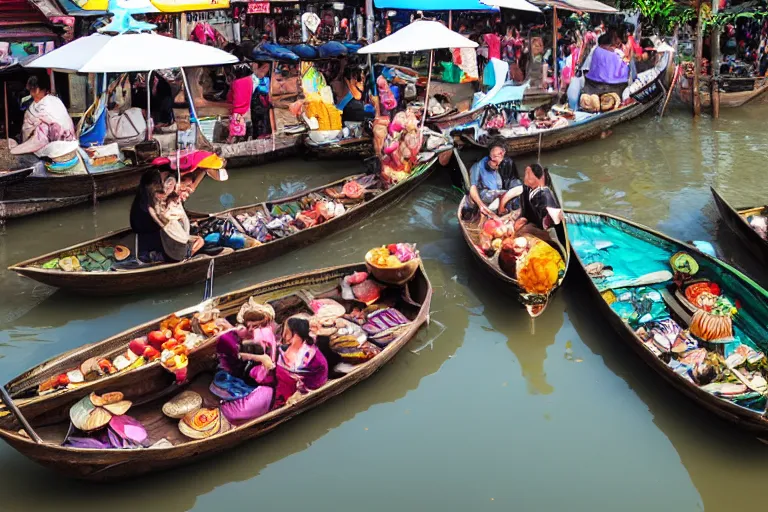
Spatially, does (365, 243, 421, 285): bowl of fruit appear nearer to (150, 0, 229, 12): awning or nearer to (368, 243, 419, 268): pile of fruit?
(368, 243, 419, 268): pile of fruit

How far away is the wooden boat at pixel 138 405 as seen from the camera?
496cm

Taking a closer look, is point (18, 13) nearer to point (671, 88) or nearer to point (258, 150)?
point (258, 150)

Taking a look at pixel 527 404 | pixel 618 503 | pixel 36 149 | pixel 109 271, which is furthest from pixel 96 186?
pixel 618 503

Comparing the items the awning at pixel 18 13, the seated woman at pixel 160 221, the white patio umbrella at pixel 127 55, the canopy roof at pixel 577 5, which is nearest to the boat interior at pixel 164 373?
the seated woman at pixel 160 221

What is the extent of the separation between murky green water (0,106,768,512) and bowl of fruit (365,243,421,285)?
0.70 metres

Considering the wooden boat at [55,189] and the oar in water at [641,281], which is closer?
the oar in water at [641,281]

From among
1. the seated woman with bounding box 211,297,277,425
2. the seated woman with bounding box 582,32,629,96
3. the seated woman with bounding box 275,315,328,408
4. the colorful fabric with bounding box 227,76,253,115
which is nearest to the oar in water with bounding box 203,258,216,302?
the seated woman with bounding box 211,297,277,425

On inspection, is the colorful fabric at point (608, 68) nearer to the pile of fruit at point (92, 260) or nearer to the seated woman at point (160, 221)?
the seated woman at point (160, 221)

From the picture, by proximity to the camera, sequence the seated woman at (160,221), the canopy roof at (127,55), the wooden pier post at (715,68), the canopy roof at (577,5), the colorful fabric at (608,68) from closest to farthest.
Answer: the seated woman at (160,221)
the canopy roof at (127,55)
the colorful fabric at (608,68)
the canopy roof at (577,5)
the wooden pier post at (715,68)

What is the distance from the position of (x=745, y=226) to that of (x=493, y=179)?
291cm

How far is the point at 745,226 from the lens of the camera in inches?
329

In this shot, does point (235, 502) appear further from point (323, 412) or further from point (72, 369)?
point (72, 369)

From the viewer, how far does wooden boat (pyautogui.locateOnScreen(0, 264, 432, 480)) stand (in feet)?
16.3

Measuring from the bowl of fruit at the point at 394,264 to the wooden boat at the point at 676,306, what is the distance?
5.94 ft
